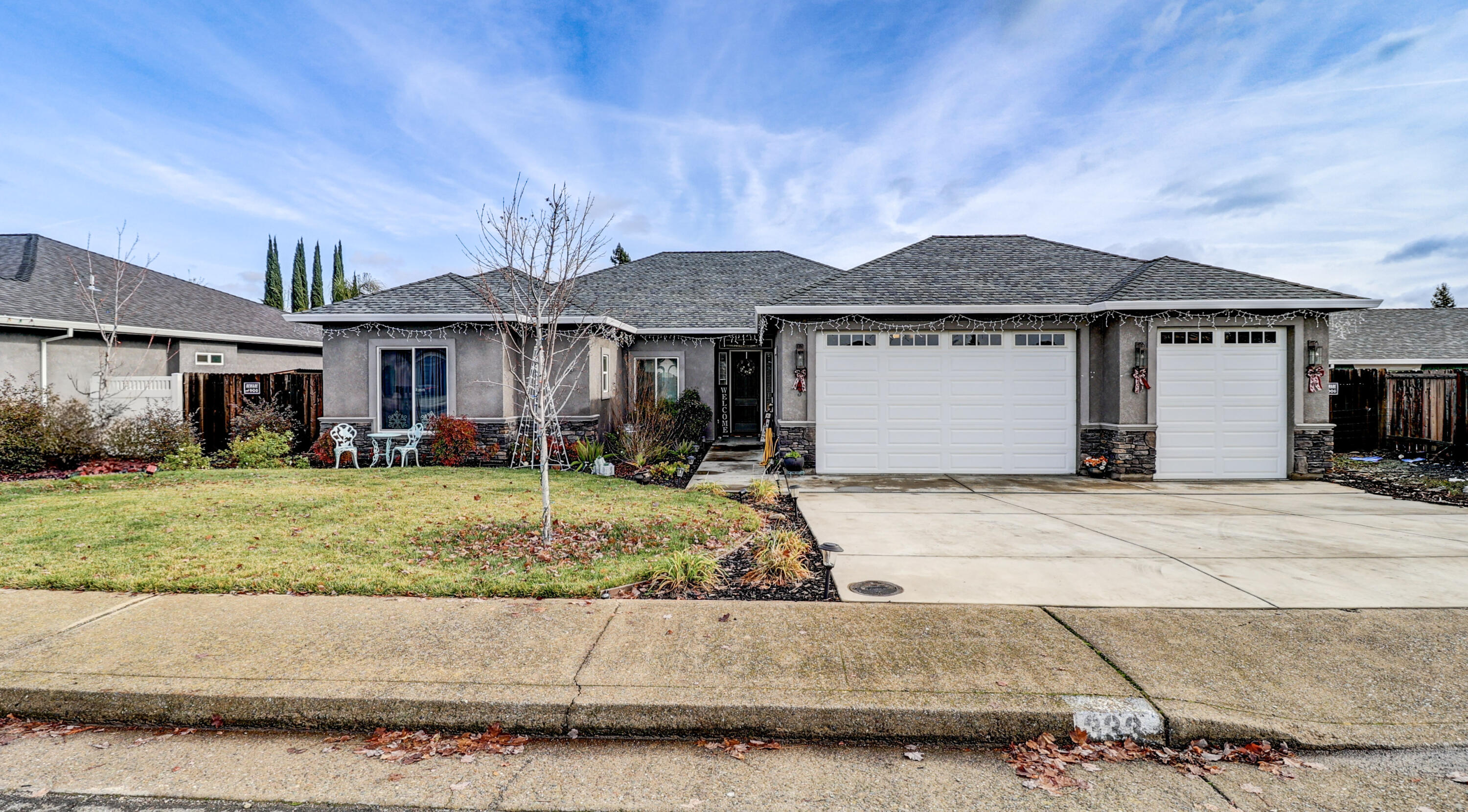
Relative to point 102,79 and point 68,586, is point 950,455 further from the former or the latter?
point 102,79

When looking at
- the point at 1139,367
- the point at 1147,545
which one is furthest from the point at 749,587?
the point at 1139,367

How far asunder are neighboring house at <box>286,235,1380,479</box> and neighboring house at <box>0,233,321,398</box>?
19.2 ft

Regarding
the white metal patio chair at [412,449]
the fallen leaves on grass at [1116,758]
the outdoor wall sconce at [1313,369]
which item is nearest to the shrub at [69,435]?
the white metal patio chair at [412,449]

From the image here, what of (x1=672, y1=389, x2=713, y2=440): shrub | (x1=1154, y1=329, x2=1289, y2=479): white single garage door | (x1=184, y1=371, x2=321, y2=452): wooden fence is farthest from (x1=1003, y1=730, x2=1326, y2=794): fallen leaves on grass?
(x1=184, y1=371, x2=321, y2=452): wooden fence

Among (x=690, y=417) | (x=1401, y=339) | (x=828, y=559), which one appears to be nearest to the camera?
(x=828, y=559)

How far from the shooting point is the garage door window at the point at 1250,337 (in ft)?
33.9

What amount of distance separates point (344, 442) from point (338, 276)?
32984 millimetres

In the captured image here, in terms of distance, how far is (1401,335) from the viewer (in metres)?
19.4

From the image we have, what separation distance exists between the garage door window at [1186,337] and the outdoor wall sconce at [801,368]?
5.77 meters

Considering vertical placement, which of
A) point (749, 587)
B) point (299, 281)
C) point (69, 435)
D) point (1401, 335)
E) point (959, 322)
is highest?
point (299, 281)

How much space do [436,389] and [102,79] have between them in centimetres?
817

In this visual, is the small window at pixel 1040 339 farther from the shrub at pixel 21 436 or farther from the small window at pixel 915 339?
the shrub at pixel 21 436

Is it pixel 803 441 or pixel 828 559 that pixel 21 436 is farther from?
pixel 828 559

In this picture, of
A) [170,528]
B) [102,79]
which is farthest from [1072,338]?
[102,79]
